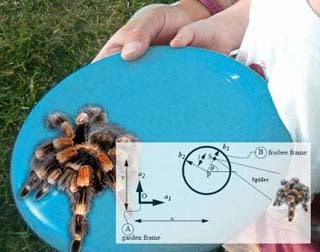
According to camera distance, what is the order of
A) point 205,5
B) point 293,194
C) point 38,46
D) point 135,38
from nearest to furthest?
1. point 293,194
2. point 135,38
3. point 205,5
4. point 38,46

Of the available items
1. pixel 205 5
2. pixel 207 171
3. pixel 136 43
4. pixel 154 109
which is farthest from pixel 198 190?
pixel 205 5

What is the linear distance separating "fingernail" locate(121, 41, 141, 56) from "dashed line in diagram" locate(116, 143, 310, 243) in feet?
0.49

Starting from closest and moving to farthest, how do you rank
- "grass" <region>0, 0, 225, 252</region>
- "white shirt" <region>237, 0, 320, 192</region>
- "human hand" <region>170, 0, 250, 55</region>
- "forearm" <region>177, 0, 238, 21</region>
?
"white shirt" <region>237, 0, 320, 192</region>
"human hand" <region>170, 0, 250, 55</region>
"forearm" <region>177, 0, 238, 21</region>
"grass" <region>0, 0, 225, 252</region>

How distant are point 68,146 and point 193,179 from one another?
0.19m

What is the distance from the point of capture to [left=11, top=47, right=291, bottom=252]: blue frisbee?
3.43ft

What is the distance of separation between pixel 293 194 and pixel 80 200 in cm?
29

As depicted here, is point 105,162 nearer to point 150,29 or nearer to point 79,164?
point 79,164

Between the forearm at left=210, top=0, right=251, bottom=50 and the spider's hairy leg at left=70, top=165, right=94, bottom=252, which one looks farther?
the forearm at left=210, top=0, right=251, bottom=50

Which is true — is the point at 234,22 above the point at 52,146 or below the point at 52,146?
above

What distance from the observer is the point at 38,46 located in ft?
5.49

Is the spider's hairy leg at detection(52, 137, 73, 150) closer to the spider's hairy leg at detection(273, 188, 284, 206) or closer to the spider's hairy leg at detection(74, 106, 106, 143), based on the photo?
the spider's hairy leg at detection(74, 106, 106, 143)

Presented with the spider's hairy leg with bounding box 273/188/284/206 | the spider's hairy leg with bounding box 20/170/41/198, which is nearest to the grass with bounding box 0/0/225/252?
the spider's hairy leg with bounding box 20/170/41/198

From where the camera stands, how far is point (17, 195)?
1.11 metres

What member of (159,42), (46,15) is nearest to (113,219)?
(159,42)
